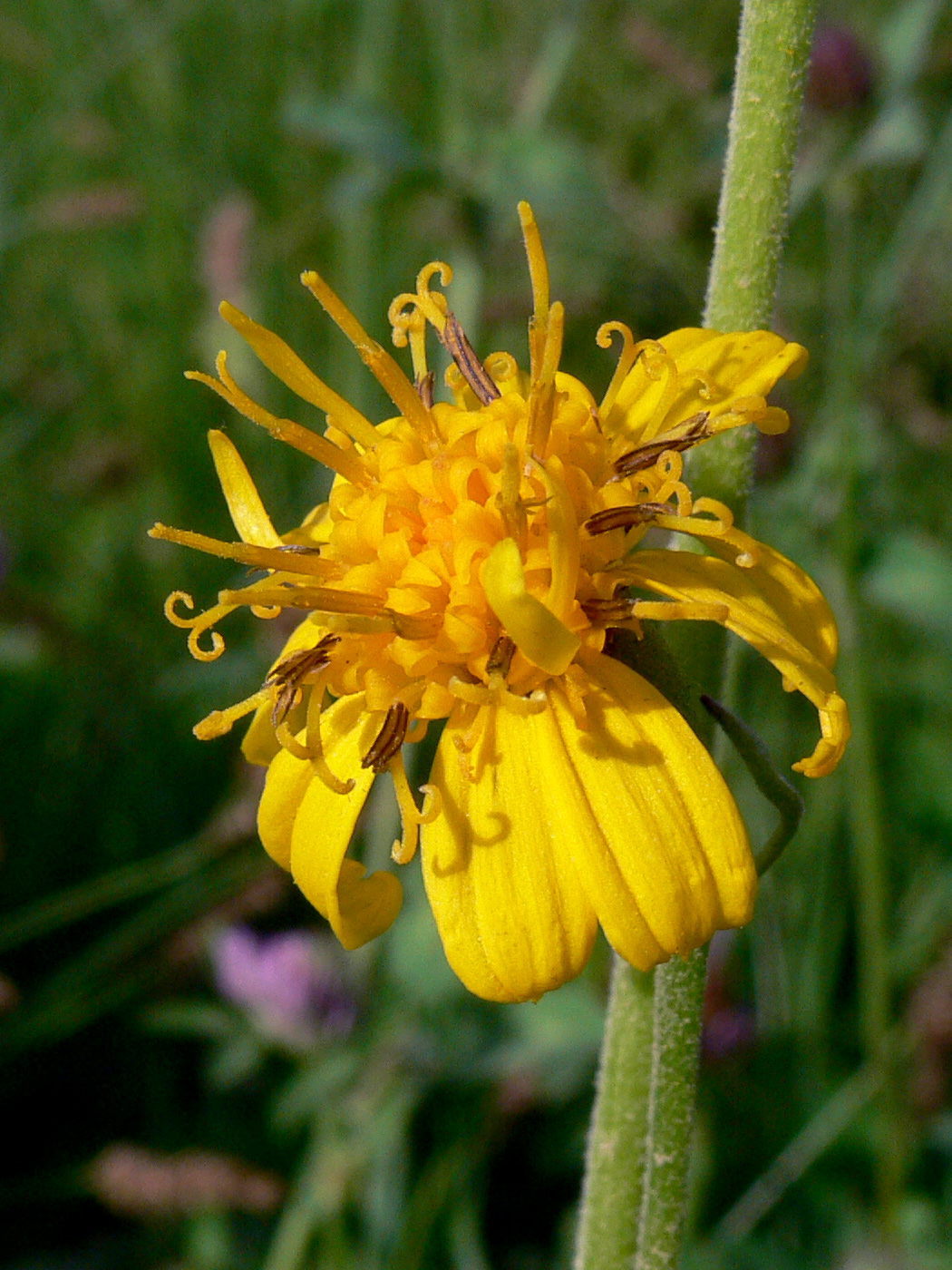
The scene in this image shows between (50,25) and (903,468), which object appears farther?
(50,25)

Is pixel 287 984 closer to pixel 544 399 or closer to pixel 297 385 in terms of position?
pixel 297 385

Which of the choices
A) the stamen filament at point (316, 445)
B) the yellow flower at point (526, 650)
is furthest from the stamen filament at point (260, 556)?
the stamen filament at point (316, 445)

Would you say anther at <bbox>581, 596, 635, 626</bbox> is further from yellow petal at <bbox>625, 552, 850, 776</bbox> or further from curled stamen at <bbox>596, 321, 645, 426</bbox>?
curled stamen at <bbox>596, 321, 645, 426</bbox>

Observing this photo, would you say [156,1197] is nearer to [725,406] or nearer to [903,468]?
[725,406]

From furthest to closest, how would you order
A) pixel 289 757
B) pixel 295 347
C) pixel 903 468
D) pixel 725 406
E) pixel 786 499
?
pixel 295 347 → pixel 903 468 → pixel 786 499 → pixel 289 757 → pixel 725 406

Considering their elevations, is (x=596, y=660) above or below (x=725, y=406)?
below

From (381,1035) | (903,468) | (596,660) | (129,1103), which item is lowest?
(129,1103)

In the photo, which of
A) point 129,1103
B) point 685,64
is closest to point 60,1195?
point 129,1103

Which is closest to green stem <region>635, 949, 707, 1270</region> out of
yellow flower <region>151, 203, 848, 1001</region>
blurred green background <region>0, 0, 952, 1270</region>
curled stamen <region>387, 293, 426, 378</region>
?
yellow flower <region>151, 203, 848, 1001</region>

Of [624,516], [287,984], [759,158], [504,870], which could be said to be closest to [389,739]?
[504,870]

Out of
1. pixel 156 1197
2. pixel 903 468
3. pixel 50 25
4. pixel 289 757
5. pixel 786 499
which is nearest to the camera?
pixel 289 757
